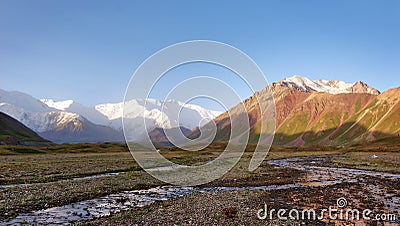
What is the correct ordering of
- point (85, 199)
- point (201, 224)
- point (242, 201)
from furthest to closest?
point (85, 199) → point (242, 201) → point (201, 224)

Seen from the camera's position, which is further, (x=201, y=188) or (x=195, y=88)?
(x=201, y=188)

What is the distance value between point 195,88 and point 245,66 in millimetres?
6226

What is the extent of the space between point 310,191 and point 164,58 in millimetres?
20480

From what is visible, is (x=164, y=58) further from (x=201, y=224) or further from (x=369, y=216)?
(x=369, y=216)

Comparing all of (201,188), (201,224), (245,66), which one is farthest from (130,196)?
(245,66)

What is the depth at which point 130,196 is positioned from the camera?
3005cm

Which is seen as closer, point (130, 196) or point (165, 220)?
point (165, 220)

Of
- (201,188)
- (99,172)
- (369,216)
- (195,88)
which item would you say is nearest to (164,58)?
(195,88)

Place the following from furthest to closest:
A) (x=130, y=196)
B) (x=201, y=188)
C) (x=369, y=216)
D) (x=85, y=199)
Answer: (x=201, y=188) < (x=130, y=196) < (x=85, y=199) < (x=369, y=216)

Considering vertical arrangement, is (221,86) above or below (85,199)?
above

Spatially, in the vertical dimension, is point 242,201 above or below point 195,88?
below

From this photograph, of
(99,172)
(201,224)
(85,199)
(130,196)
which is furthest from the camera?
(99,172)

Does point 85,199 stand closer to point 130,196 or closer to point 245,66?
point 130,196

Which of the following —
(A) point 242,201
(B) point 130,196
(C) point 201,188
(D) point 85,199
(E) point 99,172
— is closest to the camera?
(A) point 242,201
